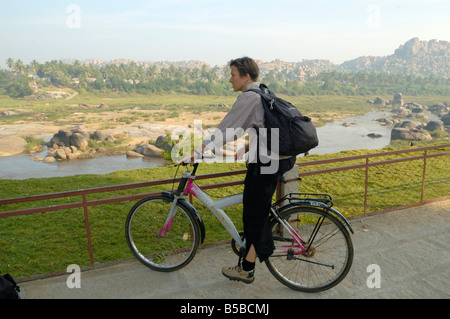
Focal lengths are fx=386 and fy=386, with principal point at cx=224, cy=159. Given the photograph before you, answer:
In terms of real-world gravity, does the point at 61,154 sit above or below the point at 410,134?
below

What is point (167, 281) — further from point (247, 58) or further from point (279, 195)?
point (247, 58)

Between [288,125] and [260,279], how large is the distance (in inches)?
55.7

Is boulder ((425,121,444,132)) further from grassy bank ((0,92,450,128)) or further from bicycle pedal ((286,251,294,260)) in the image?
bicycle pedal ((286,251,294,260))

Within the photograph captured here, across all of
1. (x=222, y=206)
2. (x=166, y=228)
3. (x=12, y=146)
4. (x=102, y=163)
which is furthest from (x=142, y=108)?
(x=222, y=206)

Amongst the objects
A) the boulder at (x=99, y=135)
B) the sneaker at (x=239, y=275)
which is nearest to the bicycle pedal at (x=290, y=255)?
the sneaker at (x=239, y=275)

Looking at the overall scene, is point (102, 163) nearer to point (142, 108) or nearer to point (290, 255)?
point (290, 255)

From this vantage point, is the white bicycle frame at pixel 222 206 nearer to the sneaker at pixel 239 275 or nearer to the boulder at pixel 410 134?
the sneaker at pixel 239 275

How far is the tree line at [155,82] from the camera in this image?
115062 mm

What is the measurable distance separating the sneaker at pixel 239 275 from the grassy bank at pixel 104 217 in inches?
75.4

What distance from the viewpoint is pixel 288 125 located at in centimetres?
272

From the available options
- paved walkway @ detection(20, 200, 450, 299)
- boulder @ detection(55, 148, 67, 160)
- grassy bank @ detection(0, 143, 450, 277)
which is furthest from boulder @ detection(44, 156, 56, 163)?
paved walkway @ detection(20, 200, 450, 299)

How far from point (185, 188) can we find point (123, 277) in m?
0.95

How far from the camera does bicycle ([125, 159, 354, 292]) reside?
3.10 m

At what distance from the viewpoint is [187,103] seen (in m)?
107
